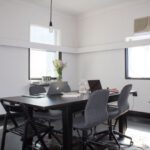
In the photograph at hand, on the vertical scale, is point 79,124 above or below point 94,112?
below

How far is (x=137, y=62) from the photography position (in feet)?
17.1

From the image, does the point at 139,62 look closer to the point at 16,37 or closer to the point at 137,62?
the point at 137,62

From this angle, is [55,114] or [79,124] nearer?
[79,124]

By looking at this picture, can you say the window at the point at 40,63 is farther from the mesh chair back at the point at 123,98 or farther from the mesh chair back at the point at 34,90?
the mesh chair back at the point at 123,98

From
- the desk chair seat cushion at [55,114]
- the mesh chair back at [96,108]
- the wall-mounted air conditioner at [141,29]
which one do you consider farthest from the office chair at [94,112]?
the wall-mounted air conditioner at [141,29]

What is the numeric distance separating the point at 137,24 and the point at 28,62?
9.25ft

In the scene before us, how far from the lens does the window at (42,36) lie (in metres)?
5.50

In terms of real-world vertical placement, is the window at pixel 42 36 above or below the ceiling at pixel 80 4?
below

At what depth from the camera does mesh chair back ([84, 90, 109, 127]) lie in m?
2.50

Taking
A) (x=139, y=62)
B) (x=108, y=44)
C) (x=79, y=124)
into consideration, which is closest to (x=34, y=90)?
(x=79, y=124)

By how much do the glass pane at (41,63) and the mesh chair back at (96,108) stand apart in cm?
312

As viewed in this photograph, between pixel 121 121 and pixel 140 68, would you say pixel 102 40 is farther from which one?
pixel 121 121

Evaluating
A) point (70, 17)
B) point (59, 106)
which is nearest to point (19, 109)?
point (59, 106)

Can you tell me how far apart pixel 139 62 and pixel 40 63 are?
2572 millimetres
